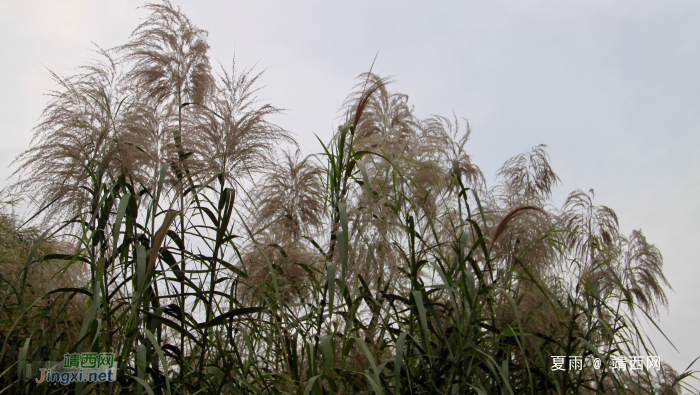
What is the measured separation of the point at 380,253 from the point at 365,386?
630 millimetres

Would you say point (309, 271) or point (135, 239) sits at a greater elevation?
point (135, 239)

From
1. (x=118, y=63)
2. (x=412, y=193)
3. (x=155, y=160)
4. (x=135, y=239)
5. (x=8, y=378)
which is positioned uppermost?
(x=118, y=63)

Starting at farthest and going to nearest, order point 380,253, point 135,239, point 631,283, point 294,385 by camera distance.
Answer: point 631,283 < point 380,253 < point 135,239 < point 294,385

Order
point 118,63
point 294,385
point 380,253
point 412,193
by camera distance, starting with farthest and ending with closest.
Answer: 1. point 118,63
2. point 412,193
3. point 380,253
4. point 294,385

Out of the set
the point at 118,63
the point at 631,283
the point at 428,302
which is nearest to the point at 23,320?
the point at 118,63

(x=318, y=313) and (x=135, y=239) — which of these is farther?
(x=318, y=313)

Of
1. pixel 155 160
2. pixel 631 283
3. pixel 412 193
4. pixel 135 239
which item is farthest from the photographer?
pixel 631 283

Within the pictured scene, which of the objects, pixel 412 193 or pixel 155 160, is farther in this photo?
pixel 412 193

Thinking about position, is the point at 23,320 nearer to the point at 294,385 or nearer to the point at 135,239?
the point at 135,239

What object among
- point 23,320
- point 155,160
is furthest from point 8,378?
point 155,160

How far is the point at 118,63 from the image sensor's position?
3049 millimetres

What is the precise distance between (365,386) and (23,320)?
1719mm

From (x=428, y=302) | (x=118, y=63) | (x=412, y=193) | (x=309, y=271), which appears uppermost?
(x=118, y=63)

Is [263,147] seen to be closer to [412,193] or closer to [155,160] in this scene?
[155,160]
